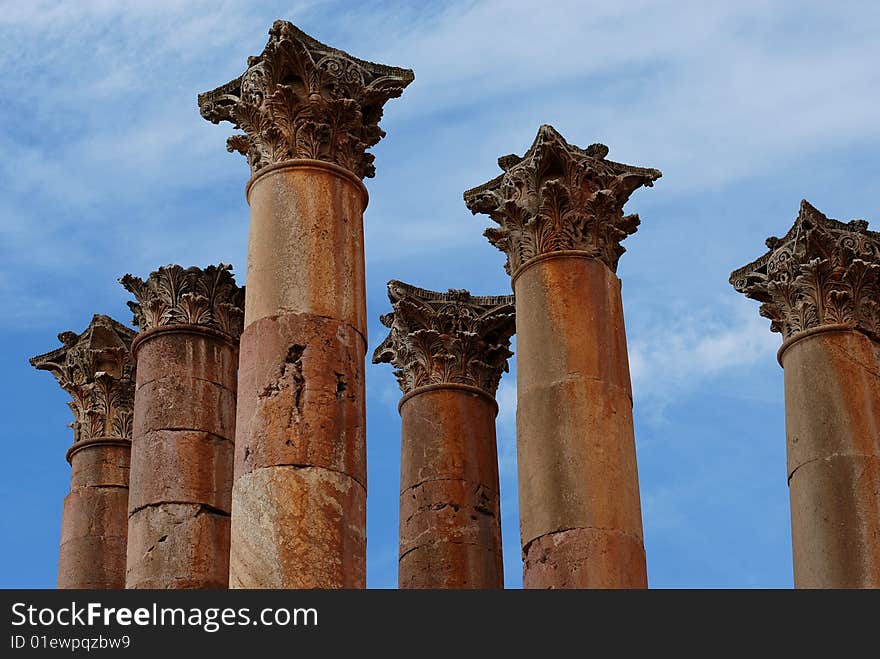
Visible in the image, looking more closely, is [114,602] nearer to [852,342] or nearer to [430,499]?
[430,499]

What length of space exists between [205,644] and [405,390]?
1454cm

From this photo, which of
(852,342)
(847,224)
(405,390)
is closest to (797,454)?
(852,342)

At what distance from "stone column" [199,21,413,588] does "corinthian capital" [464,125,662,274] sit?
3261mm

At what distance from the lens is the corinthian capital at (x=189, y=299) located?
33.0 metres

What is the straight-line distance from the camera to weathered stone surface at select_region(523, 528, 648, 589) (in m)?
26.0

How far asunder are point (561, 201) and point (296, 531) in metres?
9.28

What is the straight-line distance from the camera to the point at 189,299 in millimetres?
33000

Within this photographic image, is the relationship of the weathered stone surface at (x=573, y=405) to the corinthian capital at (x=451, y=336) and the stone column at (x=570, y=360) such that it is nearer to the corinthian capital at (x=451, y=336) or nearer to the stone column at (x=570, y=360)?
the stone column at (x=570, y=360)

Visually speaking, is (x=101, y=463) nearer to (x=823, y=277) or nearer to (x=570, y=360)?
(x=570, y=360)

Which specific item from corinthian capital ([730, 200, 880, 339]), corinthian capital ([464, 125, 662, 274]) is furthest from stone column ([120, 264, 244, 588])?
corinthian capital ([730, 200, 880, 339])

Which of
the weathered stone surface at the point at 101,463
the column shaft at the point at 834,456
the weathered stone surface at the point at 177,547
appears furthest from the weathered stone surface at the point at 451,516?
the weathered stone surface at the point at 101,463

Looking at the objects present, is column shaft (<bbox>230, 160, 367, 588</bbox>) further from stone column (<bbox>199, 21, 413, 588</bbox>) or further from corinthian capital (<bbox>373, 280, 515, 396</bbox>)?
corinthian capital (<bbox>373, 280, 515, 396</bbox>)

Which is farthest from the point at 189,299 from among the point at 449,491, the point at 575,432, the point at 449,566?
the point at 575,432

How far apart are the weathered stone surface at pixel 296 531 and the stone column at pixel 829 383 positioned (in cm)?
1043
